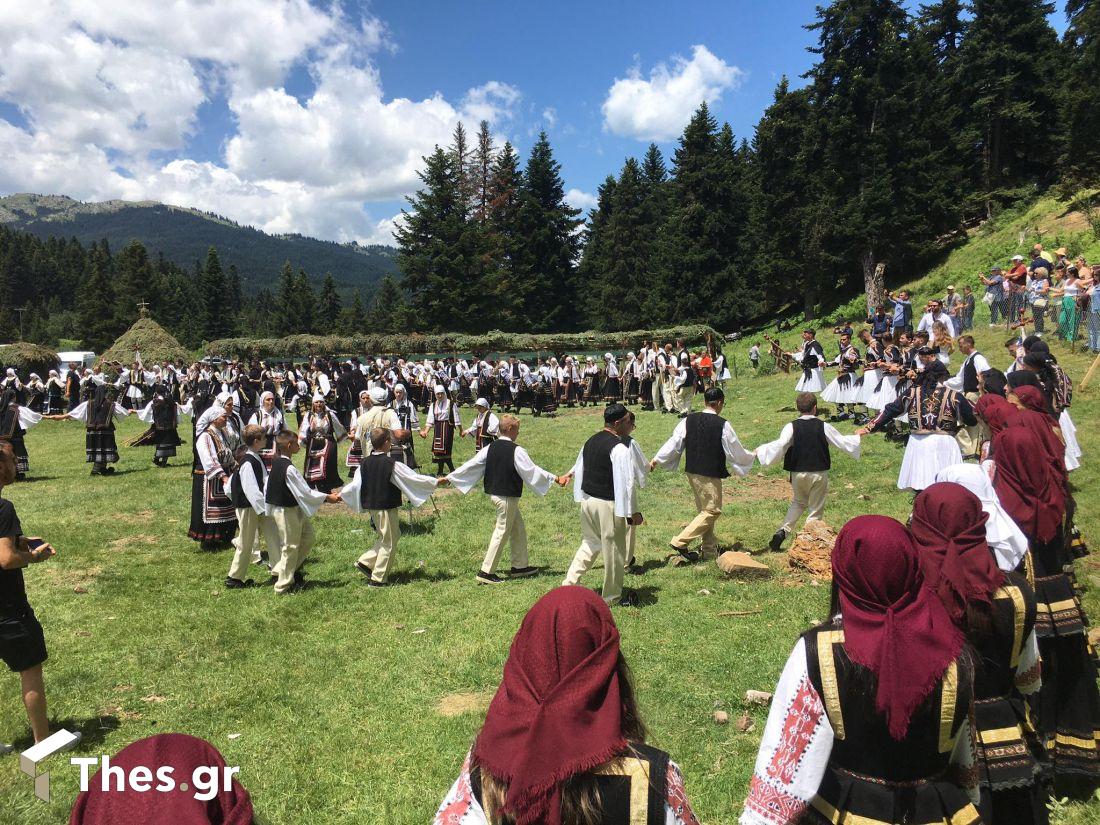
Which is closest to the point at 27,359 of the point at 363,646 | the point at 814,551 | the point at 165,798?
the point at 363,646

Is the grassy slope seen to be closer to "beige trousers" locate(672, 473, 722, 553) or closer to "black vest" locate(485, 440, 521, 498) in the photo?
"beige trousers" locate(672, 473, 722, 553)

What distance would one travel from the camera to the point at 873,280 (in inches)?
1233

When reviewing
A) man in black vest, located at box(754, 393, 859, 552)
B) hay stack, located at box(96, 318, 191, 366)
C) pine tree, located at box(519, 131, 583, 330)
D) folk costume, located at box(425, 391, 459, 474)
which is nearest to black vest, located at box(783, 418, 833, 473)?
man in black vest, located at box(754, 393, 859, 552)

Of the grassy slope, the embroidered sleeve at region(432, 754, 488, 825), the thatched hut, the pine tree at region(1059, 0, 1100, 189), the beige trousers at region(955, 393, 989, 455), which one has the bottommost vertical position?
the grassy slope

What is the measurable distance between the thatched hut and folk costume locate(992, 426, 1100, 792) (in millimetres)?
37893

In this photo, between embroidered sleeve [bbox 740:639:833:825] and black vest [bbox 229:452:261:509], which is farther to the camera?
black vest [bbox 229:452:261:509]

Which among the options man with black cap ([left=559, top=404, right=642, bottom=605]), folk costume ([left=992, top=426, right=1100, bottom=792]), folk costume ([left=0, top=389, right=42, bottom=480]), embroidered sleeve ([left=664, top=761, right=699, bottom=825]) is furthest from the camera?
folk costume ([left=0, top=389, right=42, bottom=480])

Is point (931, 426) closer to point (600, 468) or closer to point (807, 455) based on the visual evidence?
point (807, 455)

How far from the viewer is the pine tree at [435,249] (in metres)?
47.9

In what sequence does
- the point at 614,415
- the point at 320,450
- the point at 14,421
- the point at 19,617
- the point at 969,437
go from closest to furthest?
1. the point at 19,617
2. the point at 614,415
3. the point at 969,437
4. the point at 320,450
5. the point at 14,421

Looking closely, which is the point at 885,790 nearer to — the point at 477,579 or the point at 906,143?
the point at 477,579

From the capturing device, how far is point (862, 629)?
2031 millimetres

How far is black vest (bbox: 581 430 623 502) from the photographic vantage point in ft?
21.5

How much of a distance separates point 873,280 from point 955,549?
3247cm
